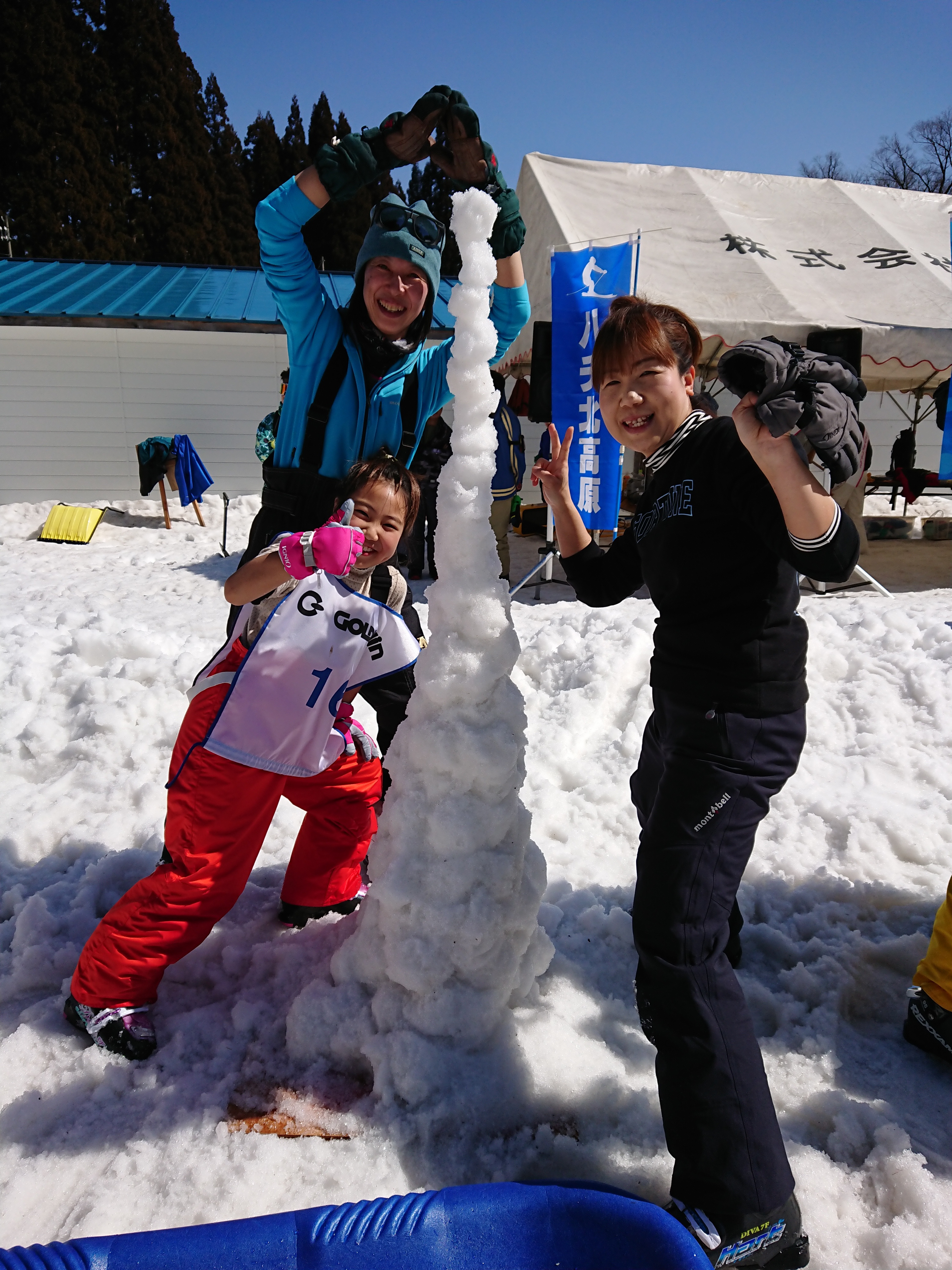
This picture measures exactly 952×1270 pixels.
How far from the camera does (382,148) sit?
1.87m

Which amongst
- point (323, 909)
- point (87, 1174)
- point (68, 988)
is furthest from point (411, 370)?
point (87, 1174)

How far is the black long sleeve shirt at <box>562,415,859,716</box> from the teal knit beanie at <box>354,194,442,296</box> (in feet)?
3.06

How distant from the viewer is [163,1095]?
5.33ft

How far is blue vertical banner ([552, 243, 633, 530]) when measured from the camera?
561 centimetres

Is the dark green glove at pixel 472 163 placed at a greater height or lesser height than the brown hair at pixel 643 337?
greater

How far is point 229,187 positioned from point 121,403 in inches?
604

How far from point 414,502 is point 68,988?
5.14ft

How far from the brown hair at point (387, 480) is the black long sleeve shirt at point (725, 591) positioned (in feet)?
2.20

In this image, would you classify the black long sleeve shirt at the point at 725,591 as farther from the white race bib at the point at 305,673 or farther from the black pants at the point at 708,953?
the white race bib at the point at 305,673

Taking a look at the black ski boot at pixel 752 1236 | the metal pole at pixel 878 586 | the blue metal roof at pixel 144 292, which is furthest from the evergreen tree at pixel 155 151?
the black ski boot at pixel 752 1236

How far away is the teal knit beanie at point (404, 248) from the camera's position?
2006mm

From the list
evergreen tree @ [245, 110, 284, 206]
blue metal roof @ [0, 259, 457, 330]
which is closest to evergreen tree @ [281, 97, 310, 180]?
evergreen tree @ [245, 110, 284, 206]

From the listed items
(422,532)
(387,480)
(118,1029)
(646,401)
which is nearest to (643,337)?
(646,401)

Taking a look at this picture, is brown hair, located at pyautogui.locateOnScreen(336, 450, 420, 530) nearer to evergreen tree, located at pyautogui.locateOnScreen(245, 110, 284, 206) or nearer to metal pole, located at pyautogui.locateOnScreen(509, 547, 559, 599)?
metal pole, located at pyautogui.locateOnScreen(509, 547, 559, 599)
